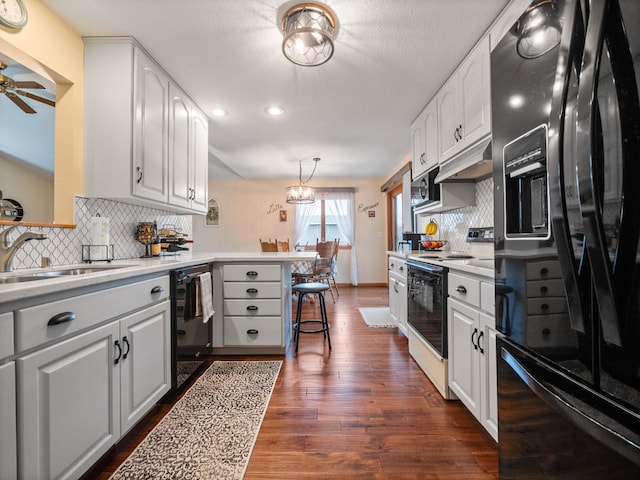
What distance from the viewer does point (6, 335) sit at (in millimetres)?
825

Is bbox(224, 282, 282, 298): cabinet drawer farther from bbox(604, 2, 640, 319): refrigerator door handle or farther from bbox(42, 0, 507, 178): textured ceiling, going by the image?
bbox(604, 2, 640, 319): refrigerator door handle

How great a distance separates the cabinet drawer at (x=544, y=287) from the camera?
682mm

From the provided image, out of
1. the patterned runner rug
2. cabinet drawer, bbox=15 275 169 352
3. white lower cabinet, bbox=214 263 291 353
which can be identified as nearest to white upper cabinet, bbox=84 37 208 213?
cabinet drawer, bbox=15 275 169 352

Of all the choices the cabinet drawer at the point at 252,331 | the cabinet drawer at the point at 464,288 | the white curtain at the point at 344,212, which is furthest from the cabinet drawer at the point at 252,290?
the white curtain at the point at 344,212

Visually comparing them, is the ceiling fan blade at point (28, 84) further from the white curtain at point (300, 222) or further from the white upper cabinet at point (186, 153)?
the white curtain at point (300, 222)

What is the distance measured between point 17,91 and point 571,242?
2573 mm

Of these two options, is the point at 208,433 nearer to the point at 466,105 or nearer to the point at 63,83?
the point at 63,83

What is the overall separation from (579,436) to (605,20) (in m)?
0.81

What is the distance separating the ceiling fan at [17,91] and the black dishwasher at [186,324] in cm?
125

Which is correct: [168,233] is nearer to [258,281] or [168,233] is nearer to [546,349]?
[258,281]

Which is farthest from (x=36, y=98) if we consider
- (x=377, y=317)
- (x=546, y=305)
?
(x=377, y=317)

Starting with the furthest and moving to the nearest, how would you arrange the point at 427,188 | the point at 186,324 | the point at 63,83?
the point at 427,188, the point at 186,324, the point at 63,83

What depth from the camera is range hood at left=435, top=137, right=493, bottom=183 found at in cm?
180

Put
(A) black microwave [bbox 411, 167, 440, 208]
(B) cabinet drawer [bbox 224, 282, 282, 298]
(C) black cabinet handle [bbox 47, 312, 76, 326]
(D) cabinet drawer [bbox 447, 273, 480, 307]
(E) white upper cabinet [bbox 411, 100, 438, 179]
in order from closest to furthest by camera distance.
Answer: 1. (C) black cabinet handle [bbox 47, 312, 76, 326]
2. (D) cabinet drawer [bbox 447, 273, 480, 307]
3. (B) cabinet drawer [bbox 224, 282, 282, 298]
4. (E) white upper cabinet [bbox 411, 100, 438, 179]
5. (A) black microwave [bbox 411, 167, 440, 208]
